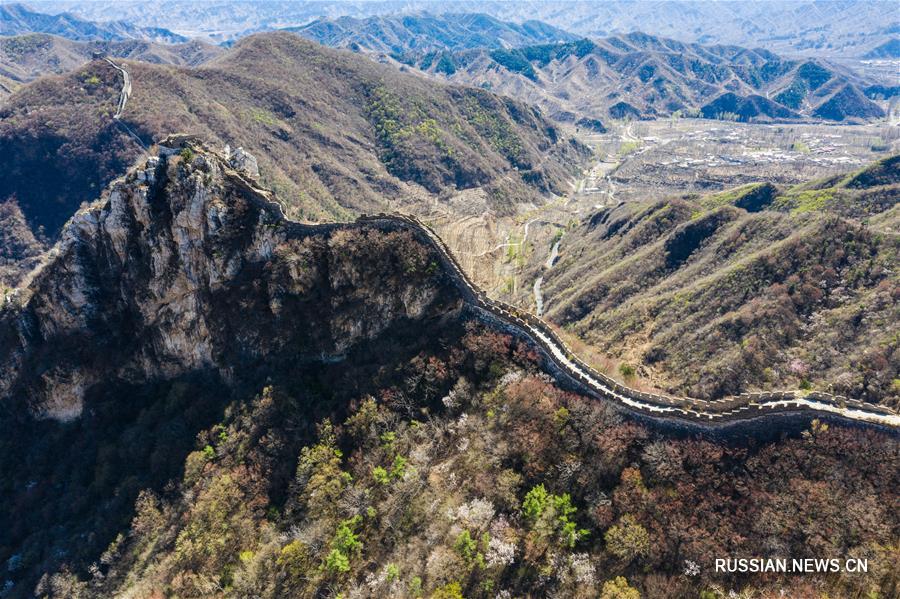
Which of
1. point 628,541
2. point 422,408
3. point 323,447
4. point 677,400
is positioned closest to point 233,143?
point 323,447

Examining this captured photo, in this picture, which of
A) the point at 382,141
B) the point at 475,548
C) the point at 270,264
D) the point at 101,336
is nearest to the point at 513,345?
the point at 475,548

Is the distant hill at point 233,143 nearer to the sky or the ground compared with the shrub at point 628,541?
nearer to the ground

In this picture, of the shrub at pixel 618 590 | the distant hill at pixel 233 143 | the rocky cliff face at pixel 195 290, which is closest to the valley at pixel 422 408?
the shrub at pixel 618 590

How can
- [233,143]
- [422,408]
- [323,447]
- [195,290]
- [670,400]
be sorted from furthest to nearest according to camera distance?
[233,143]
[195,290]
[323,447]
[422,408]
[670,400]

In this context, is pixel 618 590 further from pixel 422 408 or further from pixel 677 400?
pixel 422 408

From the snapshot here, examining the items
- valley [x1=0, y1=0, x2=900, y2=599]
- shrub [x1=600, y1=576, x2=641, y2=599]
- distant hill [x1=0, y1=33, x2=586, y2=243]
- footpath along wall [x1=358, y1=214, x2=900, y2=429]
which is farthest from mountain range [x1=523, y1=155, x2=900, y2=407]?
distant hill [x1=0, y1=33, x2=586, y2=243]

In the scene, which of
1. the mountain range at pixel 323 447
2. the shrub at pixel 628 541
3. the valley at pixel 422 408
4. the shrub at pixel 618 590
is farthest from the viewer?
the valley at pixel 422 408

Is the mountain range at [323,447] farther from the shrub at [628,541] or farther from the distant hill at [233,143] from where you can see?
the distant hill at [233,143]

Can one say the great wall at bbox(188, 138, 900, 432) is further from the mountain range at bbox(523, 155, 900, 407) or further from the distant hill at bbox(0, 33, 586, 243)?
the distant hill at bbox(0, 33, 586, 243)
